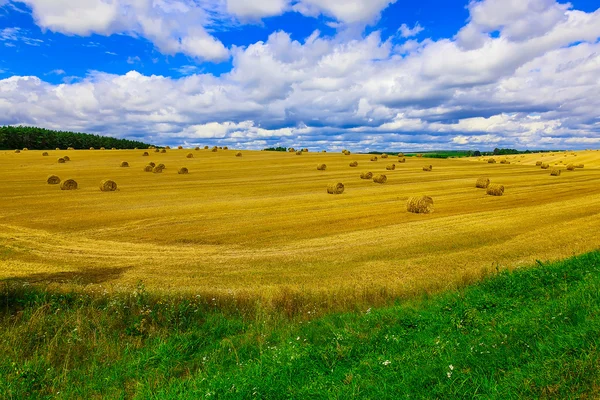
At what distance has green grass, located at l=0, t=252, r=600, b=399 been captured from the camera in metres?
A: 4.94

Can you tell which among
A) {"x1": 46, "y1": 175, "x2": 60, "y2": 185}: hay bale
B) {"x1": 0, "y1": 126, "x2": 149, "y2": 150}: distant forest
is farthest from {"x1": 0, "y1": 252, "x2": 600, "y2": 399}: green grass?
{"x1": 0, "y1": 126, "x2": 149, "y2": 150}: distant forest

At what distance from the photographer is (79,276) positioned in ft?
39.5

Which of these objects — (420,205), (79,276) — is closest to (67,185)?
(79,276)

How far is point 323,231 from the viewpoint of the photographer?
1848 centimetres

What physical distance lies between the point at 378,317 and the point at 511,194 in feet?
86.0

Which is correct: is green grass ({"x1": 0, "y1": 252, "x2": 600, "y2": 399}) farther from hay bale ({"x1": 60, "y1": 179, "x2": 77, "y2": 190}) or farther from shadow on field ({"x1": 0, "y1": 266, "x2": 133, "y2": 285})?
hay bale ({"x1": 60, "y1": 179, "x2": 77, "y2": 190})

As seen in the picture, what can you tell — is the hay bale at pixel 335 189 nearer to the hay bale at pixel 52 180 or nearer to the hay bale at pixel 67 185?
the hay bale at pixel 67 185

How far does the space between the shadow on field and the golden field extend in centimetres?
6

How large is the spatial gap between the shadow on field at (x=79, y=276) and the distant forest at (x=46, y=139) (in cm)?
10378

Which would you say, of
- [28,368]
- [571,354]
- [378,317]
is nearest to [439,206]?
[378,317]

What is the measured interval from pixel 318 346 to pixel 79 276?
9162 mm

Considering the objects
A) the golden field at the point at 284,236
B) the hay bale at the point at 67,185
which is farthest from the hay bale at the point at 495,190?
the hay bale at the point at 67,185

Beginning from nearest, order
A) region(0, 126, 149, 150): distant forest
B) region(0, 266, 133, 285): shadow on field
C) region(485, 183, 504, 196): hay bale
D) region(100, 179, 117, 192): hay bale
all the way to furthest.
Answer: region(0, 266, 133, 285): shadow on field, region(485, 183, 504, 196): hay bale, region(100, 179, 117, 192): hay bale, region(0, 126, 149, 150): distant forest

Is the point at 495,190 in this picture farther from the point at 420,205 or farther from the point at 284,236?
the point at 284,236
